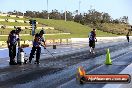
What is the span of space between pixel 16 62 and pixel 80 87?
10.2m

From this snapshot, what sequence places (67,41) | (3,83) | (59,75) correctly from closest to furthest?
(3,83)
(59,75)
(67,41)

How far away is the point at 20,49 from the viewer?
21.3m

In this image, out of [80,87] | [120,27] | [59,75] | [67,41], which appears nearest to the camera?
[80,87]

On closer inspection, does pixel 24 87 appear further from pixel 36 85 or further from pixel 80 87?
pixel 80 87

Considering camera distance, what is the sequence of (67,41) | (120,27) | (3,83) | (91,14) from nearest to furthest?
(3,83) < (67,41) < (120,27) < (91,14)

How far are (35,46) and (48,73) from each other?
460 centimetres

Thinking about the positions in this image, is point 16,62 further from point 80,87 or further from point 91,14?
point 91,14

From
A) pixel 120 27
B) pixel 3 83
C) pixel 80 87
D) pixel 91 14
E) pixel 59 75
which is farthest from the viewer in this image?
pixel 91 14

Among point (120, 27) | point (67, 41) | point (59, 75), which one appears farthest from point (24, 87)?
point (120, 27)

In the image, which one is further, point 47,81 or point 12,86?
point 47,81

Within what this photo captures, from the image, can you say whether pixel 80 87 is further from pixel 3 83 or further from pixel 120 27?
pixel 120 27

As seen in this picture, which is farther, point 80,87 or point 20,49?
point 20,49

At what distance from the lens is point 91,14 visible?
7736 inches

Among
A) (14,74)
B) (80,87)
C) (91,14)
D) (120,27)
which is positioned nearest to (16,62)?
(14,74)
